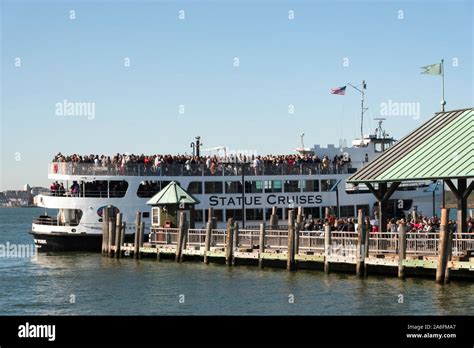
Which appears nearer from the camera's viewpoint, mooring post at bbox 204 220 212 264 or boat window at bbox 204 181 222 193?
mooring post at bbox 204 220 212 264

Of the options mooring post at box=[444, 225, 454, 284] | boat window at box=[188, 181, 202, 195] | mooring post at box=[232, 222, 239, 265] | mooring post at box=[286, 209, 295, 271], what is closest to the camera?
mooring post at box=[444, 225, 454, 284]

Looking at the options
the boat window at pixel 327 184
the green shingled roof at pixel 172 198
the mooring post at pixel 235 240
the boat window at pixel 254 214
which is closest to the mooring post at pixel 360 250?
the mooring post at pixel 235 240

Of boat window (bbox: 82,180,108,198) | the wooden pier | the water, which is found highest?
boat window (bbox: 82,180,108,198)

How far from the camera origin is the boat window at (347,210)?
6325 cm

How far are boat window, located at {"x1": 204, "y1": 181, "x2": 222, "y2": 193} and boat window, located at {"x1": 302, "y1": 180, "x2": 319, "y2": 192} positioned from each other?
5.44m

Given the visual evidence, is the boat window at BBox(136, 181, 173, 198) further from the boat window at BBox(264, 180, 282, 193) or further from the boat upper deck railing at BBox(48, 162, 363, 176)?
the boat window at BBox(264, 180, 282, 193)

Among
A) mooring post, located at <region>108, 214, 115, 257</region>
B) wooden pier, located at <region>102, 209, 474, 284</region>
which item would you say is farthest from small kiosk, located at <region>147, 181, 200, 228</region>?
mooring post, located at <region>108, 214, 115, 257</region>

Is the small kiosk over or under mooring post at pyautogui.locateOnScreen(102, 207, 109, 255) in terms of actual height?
over

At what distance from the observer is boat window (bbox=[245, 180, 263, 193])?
60344 millimetres

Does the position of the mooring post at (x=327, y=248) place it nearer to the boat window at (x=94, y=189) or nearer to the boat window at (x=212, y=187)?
the boat window at (x=212, y=187)

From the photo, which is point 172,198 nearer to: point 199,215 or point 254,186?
point 199,215

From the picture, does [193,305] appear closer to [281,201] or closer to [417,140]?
[417,140]

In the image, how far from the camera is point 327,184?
62.5 metres
